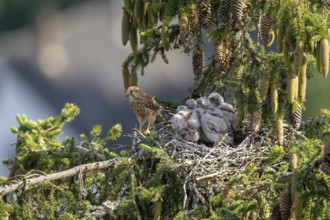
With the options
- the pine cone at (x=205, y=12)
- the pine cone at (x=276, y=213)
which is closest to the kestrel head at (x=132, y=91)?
Result: the pine cone at (x=205, y=12)

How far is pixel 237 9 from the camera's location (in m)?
7.18

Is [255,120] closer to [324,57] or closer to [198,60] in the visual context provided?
[198,60]

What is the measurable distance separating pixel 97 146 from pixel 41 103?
6155 mm

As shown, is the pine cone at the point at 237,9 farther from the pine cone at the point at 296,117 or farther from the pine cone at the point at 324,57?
the pine cone at the point at 324,57

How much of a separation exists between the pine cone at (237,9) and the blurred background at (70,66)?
6.52m

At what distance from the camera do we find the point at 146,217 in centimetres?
706

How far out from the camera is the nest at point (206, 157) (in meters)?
6.93

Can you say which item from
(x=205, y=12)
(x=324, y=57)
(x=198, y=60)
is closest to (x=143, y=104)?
(x=198, y=60)

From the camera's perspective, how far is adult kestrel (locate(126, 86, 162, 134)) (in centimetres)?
826

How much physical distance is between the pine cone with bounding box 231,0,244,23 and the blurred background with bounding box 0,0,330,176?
21.4 feet

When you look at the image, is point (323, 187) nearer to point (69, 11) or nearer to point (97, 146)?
point (97, 146)

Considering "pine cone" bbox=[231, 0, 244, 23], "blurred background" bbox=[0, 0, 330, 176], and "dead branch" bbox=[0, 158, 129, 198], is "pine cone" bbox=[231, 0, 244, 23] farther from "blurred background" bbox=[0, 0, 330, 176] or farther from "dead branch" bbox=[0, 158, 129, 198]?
"blurred background" bbox=[0, 0, 330, 176]

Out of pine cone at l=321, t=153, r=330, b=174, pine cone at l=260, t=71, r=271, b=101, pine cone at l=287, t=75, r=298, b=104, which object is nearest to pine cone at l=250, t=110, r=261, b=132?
pine cone at l=260, t=71, r=271, b=101

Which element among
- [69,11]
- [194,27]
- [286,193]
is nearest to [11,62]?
[69,11]
